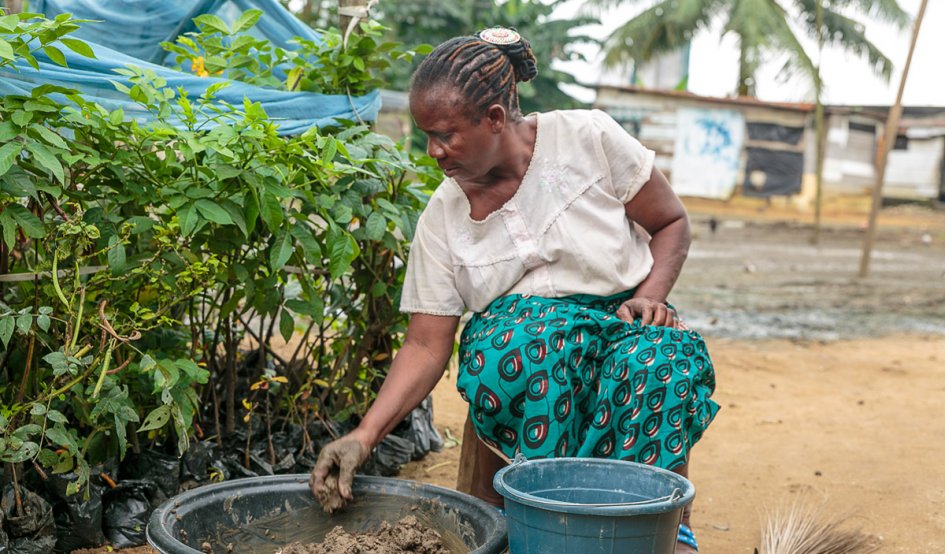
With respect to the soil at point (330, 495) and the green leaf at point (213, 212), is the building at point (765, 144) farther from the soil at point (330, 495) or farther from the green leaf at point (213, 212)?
the soil at point (330, 495)

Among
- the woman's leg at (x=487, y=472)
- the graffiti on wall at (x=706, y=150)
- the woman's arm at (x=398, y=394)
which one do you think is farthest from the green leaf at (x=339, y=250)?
the graffiti on wall at (x=706, y=150)

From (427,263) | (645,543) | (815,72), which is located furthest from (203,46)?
(815,72)

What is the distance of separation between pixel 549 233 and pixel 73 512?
1.40 m

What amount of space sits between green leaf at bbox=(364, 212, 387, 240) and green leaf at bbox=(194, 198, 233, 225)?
46 centimetres

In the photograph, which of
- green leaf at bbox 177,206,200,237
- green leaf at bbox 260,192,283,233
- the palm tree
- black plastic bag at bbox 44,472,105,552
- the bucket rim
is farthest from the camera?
the palm tree

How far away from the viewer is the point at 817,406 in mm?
4754

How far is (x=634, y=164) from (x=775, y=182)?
1528 cm

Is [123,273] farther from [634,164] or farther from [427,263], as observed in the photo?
[634,164]

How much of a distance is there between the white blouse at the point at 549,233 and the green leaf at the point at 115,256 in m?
0.68

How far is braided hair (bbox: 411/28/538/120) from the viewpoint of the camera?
222 cm

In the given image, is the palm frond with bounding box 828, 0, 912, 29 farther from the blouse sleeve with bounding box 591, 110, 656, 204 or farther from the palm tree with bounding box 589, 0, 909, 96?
the blouse sleeve with bounding box 591, 110, 656, 204

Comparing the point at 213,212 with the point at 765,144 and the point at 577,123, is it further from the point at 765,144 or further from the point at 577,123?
the point at 765,144

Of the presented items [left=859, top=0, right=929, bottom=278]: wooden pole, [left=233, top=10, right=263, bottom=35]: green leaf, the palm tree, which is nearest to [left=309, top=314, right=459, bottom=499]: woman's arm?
[left=233, top=10, right=263, bottom=35]: green leaf

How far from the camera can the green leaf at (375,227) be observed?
267cm
